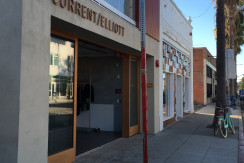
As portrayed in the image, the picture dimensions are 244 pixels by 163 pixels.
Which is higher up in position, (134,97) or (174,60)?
(174,60)

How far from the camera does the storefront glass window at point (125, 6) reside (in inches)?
275

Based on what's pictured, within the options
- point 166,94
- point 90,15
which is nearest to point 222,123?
point 166,94

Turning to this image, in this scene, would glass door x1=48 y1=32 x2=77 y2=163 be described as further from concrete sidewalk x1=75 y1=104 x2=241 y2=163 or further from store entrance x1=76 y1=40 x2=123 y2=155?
store entrance x1=76 y1=40 x2=123 y2=155

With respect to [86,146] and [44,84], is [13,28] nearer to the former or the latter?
[44,84]

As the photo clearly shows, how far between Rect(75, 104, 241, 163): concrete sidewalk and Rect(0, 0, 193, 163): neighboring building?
554mm

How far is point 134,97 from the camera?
9.27 meters

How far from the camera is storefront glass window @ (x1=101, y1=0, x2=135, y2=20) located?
699 centimetres

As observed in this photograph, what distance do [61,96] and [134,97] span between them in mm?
4291

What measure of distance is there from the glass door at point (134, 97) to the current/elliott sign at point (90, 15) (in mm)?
2570

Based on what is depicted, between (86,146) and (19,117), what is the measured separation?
3.97 metres

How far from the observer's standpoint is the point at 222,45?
10656mm

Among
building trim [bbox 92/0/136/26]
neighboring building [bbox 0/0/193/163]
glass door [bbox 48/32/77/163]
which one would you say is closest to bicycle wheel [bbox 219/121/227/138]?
neighboring building [bbox 0/0/193/163]

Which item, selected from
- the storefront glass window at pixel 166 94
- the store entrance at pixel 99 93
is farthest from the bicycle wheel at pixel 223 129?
the store entrance at pixel 99 93

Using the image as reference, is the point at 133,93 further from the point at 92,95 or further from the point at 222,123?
the point at 222,123
